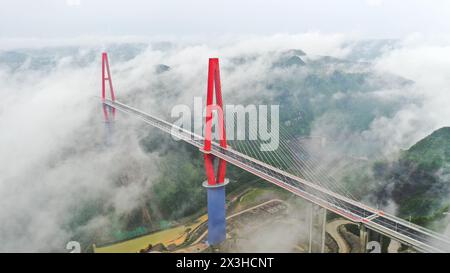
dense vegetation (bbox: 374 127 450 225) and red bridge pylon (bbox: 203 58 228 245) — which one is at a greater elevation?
red bridge pylon (bbox: 203 58 228 245)

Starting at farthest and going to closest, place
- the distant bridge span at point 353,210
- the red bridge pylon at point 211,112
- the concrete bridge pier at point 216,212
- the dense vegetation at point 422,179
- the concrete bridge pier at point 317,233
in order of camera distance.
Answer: the dense vegetation at point 422,179, the concrete bridge pier at point 216,212, the red bridge pylon at point 211,112, the concrete bridge pier at point 317,233, the distant bridge span at point 353,210

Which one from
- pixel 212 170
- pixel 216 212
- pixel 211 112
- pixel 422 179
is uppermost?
pixel 211 112

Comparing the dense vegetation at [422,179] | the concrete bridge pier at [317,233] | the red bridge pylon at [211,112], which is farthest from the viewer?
the dense vegetation at [422,179]

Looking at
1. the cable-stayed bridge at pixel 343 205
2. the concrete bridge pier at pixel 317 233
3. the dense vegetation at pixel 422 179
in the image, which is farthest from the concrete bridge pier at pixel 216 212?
the dense vegetation at pixel 422 179

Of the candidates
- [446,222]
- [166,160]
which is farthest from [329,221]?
[166,160]

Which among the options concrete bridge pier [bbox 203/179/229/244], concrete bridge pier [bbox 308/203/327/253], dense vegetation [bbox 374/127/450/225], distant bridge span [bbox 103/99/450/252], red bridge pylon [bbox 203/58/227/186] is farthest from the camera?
dense vegetation [bbox 374/127/450/225]

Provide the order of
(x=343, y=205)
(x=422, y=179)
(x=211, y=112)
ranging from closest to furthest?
(x=343, y=205)
(x=211, y=112)
(x=422, y=179)

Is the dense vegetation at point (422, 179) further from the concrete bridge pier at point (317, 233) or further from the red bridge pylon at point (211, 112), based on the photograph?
the red bridge pylon at point (211, 112)

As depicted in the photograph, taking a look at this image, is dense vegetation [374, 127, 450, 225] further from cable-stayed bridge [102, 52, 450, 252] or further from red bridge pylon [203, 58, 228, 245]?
red bridge pylon [203, 58, 228, 245]
